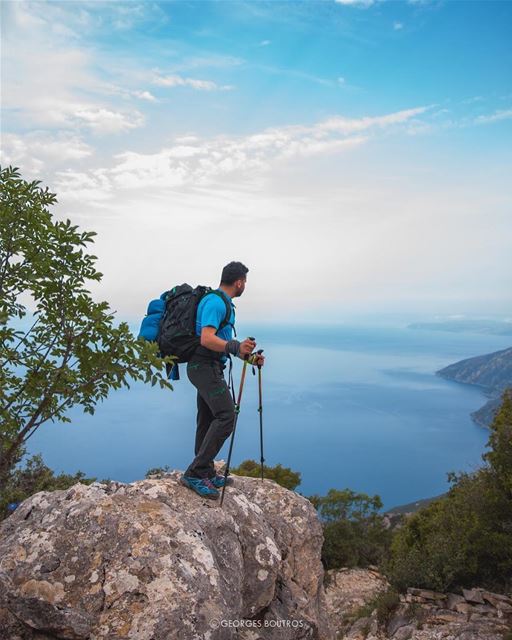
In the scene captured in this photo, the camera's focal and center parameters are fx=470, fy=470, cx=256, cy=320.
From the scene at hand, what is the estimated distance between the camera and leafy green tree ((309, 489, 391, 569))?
33.0m

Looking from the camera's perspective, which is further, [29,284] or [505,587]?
[505,587]

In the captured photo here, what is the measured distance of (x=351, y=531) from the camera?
115ft

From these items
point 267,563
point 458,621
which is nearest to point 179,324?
point 267,563

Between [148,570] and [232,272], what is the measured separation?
13.4 ft

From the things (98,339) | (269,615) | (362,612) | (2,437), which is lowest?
(362,612)

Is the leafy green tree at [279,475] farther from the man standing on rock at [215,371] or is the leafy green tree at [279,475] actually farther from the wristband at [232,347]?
the wristband at [232,347]

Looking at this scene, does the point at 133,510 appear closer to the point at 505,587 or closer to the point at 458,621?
the point at 458,621

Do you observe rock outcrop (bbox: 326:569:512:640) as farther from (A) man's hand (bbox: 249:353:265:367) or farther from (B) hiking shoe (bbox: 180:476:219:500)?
(A) man's hand (bbox: 249:353:265:367)

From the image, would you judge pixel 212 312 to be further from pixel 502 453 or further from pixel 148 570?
pixel 502 453

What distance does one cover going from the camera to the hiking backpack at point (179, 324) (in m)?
6.85

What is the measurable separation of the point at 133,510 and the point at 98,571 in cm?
88

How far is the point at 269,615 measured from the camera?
6.86 meters

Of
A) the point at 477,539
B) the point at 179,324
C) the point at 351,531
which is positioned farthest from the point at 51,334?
the point at 351,531

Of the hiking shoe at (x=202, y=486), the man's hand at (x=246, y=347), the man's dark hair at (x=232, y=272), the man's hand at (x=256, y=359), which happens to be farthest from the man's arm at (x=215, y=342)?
the hiking shoe at (x=202, y=486)
